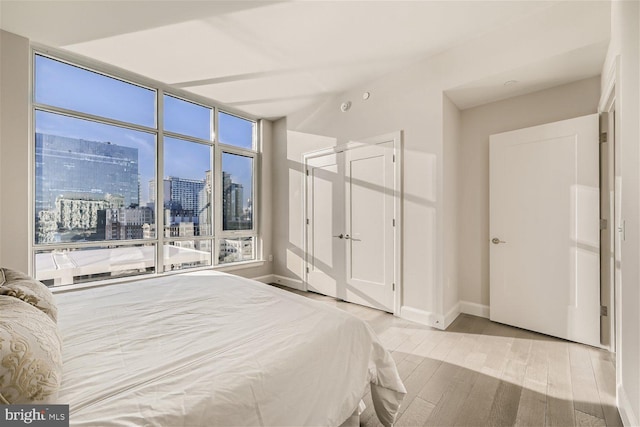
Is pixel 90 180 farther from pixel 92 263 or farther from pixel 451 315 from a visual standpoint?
pixel 451 315

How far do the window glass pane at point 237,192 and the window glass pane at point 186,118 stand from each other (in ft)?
1.57

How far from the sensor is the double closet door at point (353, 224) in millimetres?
3385

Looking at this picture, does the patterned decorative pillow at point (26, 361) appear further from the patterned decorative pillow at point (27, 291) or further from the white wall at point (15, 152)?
the white wall at point (15, 152)

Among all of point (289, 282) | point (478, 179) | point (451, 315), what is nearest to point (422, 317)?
point (451, 315)

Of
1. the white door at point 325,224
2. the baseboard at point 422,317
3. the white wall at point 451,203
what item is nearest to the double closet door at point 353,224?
the white door at point 325,224

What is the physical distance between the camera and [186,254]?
3953mm

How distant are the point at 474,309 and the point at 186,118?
14.8 ft

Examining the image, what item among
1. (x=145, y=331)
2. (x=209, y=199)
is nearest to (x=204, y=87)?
(x=209, y=199)

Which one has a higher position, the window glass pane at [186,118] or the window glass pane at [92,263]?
the window glass pane at [186,118]

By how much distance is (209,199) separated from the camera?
4203 mm

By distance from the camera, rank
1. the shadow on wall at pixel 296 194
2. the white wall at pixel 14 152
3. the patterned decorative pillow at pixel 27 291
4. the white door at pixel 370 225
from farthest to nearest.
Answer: the shadow on wall at pixel 296 194
the white door at pixel 370 225
the white wall at pixel 14 152
the patterned decorative pillow at pixel 27 291

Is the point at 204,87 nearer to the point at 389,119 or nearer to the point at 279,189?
the point at 279,189

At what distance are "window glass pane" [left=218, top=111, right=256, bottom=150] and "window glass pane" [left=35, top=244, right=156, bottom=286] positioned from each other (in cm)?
193

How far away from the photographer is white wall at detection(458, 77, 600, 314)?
3.01 metres
